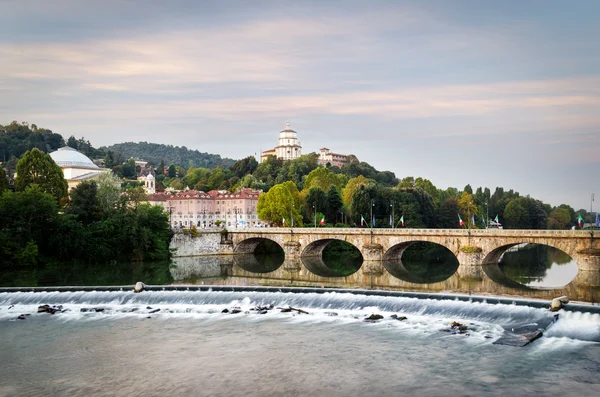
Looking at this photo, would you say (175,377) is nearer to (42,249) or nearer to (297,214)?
(42,249)

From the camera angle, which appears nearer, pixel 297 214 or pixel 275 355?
pixel 275 355

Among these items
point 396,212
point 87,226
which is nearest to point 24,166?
point 87,226

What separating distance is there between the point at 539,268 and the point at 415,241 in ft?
36.3

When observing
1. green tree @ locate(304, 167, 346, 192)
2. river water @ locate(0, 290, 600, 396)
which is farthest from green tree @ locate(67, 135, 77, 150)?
river water @ locate(0, 290, 600, 396)

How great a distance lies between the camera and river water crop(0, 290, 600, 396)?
64.0 ft

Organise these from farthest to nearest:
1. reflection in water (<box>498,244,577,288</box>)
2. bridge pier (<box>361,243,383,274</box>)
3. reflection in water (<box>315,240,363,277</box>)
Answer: bridge pier (<box>361,243,383,274</box>)
reflection in water (<box>315,240,363,277</box>)
reflection in water (<box>498,244,577,288</box>)

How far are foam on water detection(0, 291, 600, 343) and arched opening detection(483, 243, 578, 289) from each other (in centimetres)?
1451

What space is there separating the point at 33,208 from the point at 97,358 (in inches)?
1385

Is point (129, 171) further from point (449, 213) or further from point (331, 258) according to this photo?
point (331, 258)

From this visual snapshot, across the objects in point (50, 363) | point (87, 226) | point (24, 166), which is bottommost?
point (50, 363)

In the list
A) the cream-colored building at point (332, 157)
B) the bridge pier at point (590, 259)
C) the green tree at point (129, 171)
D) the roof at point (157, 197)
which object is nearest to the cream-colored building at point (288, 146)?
the cream-colored building at point (332, 157)

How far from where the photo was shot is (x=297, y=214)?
269 feet

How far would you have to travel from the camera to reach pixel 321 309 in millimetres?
31594

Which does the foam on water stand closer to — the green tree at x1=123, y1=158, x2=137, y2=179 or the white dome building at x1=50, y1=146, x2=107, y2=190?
the white dome building at x1=50, y1=146, x2=107, y2=190
